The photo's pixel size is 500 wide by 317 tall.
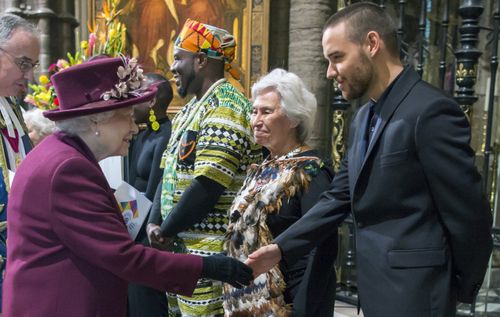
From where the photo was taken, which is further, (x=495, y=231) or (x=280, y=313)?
(x=495, y=231)

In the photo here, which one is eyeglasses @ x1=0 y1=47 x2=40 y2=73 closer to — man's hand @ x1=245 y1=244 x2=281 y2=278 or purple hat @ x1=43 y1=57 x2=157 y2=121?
purple hat @ x1=43 y1=57 x2=157 y2=121

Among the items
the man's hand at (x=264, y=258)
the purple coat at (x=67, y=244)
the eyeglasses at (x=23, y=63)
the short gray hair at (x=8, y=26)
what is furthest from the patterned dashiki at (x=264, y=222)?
the short gray hair at (x=8, y=26)

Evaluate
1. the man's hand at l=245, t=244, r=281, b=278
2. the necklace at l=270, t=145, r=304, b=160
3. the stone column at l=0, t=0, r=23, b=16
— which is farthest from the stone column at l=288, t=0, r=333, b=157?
the stone column at l=0, t=0, r=23, b=16

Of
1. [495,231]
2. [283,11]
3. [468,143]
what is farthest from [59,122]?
[283,11]

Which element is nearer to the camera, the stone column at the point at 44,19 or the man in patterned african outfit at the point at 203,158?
the man in patterned african outfit at the point at 203,158

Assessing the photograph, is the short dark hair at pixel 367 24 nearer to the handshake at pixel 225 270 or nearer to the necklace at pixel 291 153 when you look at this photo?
the necklace at pixel 291 153

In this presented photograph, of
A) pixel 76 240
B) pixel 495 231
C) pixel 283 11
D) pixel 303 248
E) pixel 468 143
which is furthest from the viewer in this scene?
pixel 283 11

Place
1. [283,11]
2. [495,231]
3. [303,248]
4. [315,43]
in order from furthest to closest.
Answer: [283,11] → [315,43] → [495,231] → [303,248]

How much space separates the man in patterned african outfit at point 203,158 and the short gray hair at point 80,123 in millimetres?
822

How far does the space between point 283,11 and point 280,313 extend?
495 cm

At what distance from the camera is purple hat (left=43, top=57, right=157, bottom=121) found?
170 centimetres

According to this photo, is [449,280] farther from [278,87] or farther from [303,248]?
[278,87]

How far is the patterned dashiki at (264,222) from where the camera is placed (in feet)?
7.58

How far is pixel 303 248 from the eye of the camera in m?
2.20
